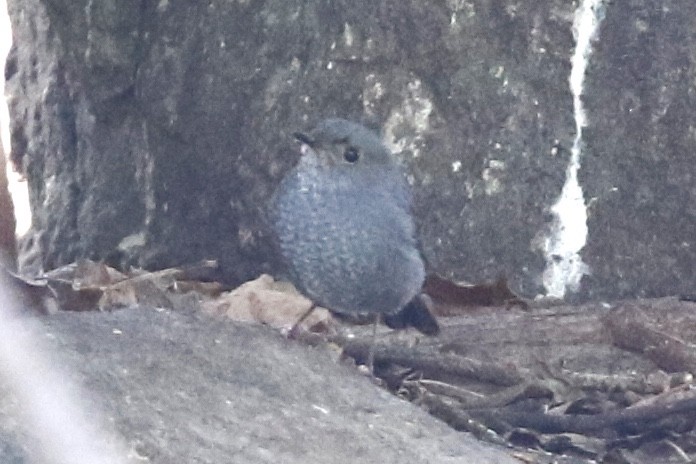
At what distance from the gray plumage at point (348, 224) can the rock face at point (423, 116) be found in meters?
0.31

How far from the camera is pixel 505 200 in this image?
4391mm

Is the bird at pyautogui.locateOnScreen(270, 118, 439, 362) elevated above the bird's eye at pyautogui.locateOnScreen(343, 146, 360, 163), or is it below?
below

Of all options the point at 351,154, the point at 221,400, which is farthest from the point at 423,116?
the point at 221,400

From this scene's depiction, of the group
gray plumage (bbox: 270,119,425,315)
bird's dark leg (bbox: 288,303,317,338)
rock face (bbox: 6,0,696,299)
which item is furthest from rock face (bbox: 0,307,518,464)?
rock face (bbox: 6,0,696,299)

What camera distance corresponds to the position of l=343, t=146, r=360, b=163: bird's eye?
411 cm

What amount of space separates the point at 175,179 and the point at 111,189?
0.32 meters

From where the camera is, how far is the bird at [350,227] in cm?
397

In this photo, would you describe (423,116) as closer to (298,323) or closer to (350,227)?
(350,227)

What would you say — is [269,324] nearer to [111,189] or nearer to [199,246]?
[199,246]

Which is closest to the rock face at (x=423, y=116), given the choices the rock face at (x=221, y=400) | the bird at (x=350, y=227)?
the bird at (x=350, y=227)

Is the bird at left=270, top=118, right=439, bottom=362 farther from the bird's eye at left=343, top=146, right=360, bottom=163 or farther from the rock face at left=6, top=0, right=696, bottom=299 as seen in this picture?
the rock face at left=6, top=0, right=696, bottom=299

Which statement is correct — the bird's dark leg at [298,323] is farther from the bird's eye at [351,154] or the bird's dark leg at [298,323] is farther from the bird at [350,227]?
the bird's eye at [351,154]

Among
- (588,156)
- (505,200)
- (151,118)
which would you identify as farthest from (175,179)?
(588,156)

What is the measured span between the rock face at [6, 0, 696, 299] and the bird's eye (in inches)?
14.8
